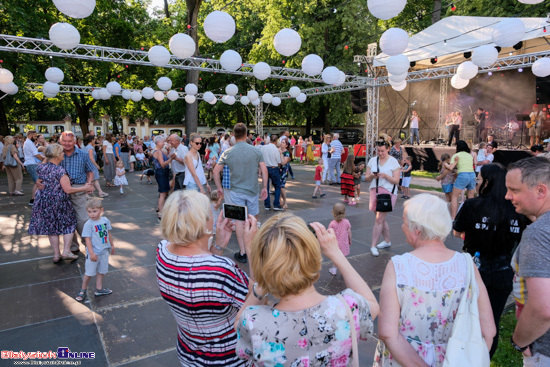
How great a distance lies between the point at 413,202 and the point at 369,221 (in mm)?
5973

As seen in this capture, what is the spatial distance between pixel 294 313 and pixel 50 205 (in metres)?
4.91

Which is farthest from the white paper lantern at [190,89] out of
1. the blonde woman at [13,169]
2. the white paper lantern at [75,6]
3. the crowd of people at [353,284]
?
the crowd of people at [353,284]

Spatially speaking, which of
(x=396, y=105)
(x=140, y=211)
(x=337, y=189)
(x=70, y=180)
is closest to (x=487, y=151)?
(x=337, y=189)

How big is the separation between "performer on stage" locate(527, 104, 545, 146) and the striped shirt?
18.2 meters

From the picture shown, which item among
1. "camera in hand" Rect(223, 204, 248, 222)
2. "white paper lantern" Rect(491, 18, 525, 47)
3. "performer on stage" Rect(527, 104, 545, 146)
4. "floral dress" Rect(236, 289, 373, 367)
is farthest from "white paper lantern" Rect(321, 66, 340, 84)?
"floral dress" Rect(236, 289, 373, 367)

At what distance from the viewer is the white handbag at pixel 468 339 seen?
155cm

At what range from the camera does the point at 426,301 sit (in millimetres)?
1690

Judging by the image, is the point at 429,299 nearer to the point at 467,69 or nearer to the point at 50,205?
the point at 50,205

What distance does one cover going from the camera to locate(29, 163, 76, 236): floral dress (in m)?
4.89

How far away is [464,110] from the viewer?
19391mm

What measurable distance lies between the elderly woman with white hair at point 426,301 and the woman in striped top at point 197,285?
0.75 metres

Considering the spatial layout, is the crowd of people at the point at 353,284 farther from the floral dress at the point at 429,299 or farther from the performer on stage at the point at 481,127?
the performer on stage at the point at 481,127

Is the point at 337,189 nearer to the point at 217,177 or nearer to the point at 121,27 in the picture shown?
the point at 217,177

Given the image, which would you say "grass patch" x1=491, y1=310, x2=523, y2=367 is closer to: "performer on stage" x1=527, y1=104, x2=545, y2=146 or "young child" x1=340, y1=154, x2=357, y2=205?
"young child" x1=340, y1=154, x2=357, y2=205
